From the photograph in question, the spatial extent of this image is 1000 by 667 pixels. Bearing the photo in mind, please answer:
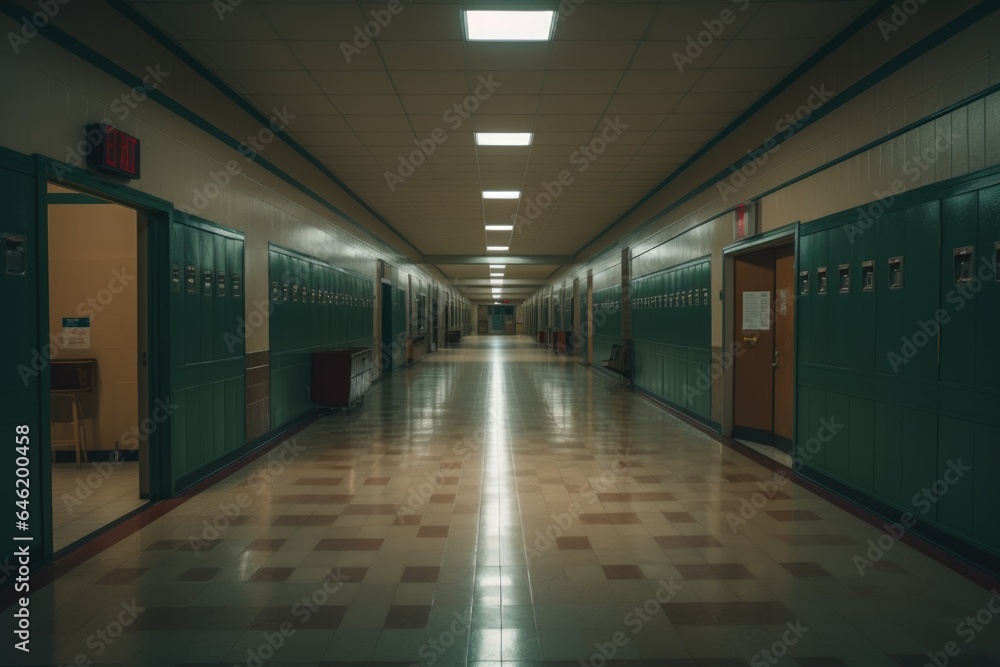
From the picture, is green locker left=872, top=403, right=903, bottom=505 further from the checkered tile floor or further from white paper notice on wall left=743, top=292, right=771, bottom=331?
white paper notice on wall left=743, top=292, right=771, bottom=331

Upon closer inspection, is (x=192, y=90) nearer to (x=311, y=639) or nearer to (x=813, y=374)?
(x=311, y=639)

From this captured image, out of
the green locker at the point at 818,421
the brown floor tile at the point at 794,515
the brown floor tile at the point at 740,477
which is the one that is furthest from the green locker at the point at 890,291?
the brown floor tile at the point at 740,477

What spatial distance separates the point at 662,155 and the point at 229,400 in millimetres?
5503

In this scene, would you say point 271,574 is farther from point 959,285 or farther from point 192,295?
point 959,285

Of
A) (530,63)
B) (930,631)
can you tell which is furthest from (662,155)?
(930,631)

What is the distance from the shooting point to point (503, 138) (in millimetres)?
6648

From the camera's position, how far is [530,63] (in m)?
4.66

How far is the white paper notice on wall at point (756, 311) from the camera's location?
611 cm

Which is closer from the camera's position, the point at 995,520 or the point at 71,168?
the point at 995,520

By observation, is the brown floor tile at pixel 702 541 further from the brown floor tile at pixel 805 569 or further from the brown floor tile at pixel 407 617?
the brown floor tile at pixel 407 617

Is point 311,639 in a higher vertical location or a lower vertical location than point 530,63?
lower

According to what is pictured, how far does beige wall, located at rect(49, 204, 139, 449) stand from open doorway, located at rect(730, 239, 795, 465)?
5.79 m

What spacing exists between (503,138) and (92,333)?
4393 millimetres

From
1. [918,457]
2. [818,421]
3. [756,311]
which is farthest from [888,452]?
[756,311]
